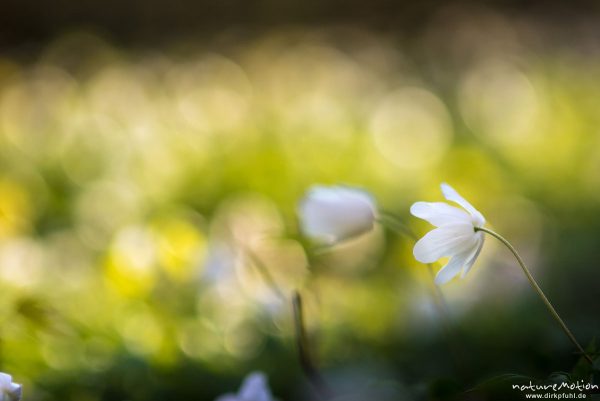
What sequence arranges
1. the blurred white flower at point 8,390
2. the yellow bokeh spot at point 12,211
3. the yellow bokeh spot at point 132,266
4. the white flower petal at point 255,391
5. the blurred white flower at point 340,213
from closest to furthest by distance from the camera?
1. the blurred white flower at point 8,390
2. the white flower petal at point 255,391
3. the blurred white flower at point 340,213
4. the yellow bokeh spot at point 132,266
5. the yellow bokeh spot at point 12,211

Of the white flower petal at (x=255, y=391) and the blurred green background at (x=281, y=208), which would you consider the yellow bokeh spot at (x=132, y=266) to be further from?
the white flower petal at (x=255, y=391)

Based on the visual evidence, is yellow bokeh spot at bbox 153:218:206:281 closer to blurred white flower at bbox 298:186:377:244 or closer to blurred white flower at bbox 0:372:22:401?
blurred white flower at bbox 298:186:377:244

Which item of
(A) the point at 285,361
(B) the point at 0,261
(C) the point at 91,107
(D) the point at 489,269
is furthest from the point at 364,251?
(C) the point at 91,107

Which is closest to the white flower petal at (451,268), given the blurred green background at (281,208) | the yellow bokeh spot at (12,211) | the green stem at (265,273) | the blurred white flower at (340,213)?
the blurred green background at (281,208)

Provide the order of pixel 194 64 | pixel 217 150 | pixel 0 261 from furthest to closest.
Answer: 1. pixel 194 64
2. pixel 217 150
3. pixel 0 261

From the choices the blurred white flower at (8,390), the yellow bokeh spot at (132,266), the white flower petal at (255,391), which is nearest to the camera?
the blurred white flower at (8,390)

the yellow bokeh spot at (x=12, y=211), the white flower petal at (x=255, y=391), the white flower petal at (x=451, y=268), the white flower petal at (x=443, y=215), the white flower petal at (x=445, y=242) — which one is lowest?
the white flower petal at (x=255, y=391)

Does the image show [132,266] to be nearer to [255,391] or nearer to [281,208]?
[255,391]

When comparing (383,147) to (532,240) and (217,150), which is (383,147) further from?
(532,240)
